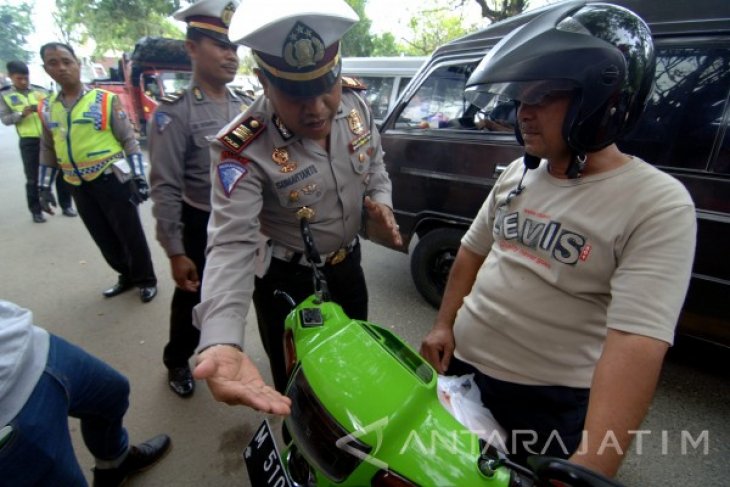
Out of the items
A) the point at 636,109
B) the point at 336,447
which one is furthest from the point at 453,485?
the point at 636,109

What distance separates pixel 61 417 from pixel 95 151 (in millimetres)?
2343

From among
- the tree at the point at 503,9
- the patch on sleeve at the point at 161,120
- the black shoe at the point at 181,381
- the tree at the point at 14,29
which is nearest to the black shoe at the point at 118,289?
the black shoe at the point at 181,381

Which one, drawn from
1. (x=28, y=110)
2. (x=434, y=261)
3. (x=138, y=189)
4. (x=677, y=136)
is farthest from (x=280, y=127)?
(x=28, y=110)

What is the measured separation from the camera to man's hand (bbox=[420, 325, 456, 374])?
4.41 feet

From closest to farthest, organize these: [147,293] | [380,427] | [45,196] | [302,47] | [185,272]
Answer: [380,427] < [302,47] < [185,272] < [147,293] < [45,196]

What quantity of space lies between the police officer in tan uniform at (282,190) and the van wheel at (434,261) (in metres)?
1.29

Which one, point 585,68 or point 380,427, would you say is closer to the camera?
point 380,427

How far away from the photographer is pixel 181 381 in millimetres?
2379

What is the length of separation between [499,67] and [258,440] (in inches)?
43.4

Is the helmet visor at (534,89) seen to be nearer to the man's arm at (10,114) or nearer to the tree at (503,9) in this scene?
the man's arm at (10,114)

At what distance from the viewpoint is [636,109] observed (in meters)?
0.98

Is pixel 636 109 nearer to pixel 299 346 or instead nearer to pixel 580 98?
pixel 580 98

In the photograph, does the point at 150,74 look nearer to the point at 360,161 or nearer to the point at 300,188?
the point at 360,161

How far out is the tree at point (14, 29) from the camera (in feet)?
128
